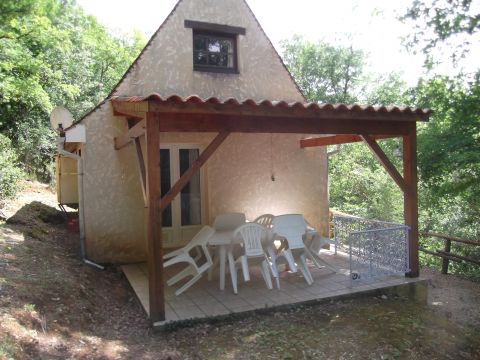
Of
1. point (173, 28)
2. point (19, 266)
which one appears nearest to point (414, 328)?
point (19, 266)

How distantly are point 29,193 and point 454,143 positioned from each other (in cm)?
1371

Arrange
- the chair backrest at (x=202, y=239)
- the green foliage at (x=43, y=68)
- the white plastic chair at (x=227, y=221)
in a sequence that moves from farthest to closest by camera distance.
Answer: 1. the green foliage at (x=43, y=68)
2. the white plastic chair at (x=227, y=221)
3. the chair backrest at (x=202, y=239)

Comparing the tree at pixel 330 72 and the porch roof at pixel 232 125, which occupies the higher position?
the tree at pixel 330 72

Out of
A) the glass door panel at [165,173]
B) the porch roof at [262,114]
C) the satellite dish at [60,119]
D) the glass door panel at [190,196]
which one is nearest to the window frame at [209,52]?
the glass door panel at [190,196]

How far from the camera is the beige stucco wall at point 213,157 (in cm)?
759

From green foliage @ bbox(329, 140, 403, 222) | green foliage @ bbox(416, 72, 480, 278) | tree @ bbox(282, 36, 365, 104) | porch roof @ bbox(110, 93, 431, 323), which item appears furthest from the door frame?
tree @ bbox(282, 36, 365, 104)

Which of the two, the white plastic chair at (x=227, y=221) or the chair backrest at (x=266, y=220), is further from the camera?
the chair backrest at (x=266, y=220)

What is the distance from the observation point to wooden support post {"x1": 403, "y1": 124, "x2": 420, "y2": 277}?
654 cm

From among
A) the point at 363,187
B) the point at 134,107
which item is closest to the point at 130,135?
the point at 134,107

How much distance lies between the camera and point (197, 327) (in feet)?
16.0

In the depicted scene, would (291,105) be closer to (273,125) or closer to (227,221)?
(273,125)

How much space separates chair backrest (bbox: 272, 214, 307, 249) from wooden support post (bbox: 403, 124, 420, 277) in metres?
1.92

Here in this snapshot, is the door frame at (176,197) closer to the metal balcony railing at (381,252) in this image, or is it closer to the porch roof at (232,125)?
the porch roof at (232,125)

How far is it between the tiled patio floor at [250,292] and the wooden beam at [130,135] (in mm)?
2447
